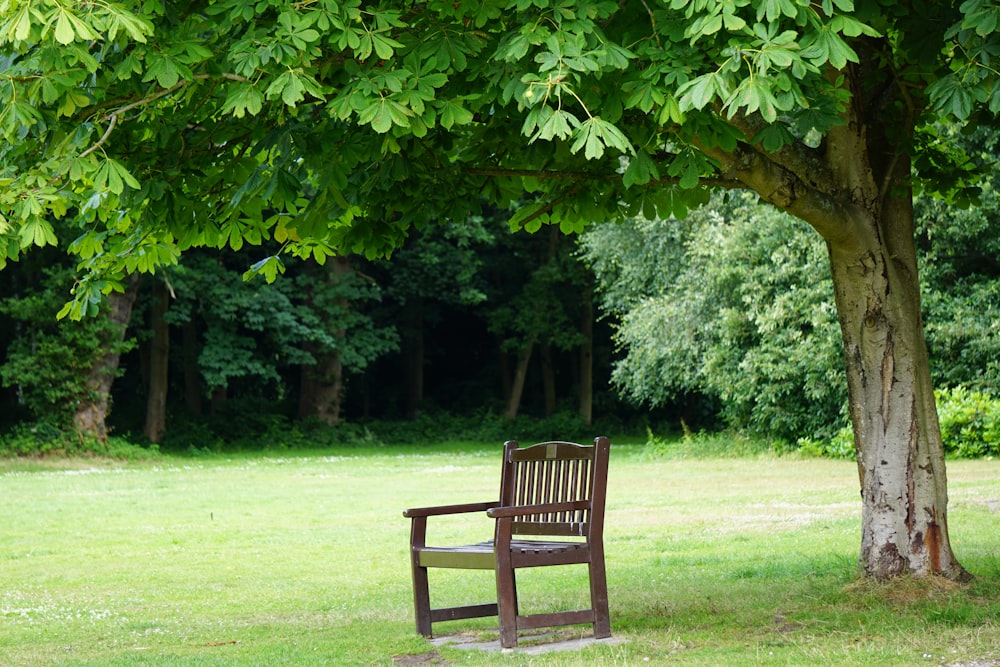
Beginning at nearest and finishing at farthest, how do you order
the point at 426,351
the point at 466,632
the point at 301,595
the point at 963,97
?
the point at 963,97
the point at 466,632
the point at 301,595
the point at 426,351

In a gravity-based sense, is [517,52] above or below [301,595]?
above

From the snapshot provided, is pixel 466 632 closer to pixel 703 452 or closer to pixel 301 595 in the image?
pixel 301 595

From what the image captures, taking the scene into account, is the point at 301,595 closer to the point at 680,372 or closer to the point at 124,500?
the point at 124,500

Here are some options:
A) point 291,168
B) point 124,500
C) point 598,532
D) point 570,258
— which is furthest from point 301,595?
point 570,258

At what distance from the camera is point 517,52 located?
16.3 ft

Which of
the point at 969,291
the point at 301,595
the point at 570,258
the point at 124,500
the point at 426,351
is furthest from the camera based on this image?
the point at 426,351

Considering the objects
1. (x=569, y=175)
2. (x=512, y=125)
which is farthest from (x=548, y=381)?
(x=512, y=125)

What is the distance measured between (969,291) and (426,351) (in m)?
25.2

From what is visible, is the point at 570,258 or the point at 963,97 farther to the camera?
the point at 570,258

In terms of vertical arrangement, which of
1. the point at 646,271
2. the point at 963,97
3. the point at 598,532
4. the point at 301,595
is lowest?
the point at 301,595

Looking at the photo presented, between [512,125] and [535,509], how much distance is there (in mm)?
2329

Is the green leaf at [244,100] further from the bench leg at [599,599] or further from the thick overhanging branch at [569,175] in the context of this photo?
the bench leg at [599,599]

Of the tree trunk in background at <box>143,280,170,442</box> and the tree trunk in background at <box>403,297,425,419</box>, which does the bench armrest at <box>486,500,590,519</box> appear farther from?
the tree trunk in background at <box>403,297,425,419</box>

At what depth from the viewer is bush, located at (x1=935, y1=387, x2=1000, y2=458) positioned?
20.1 m
